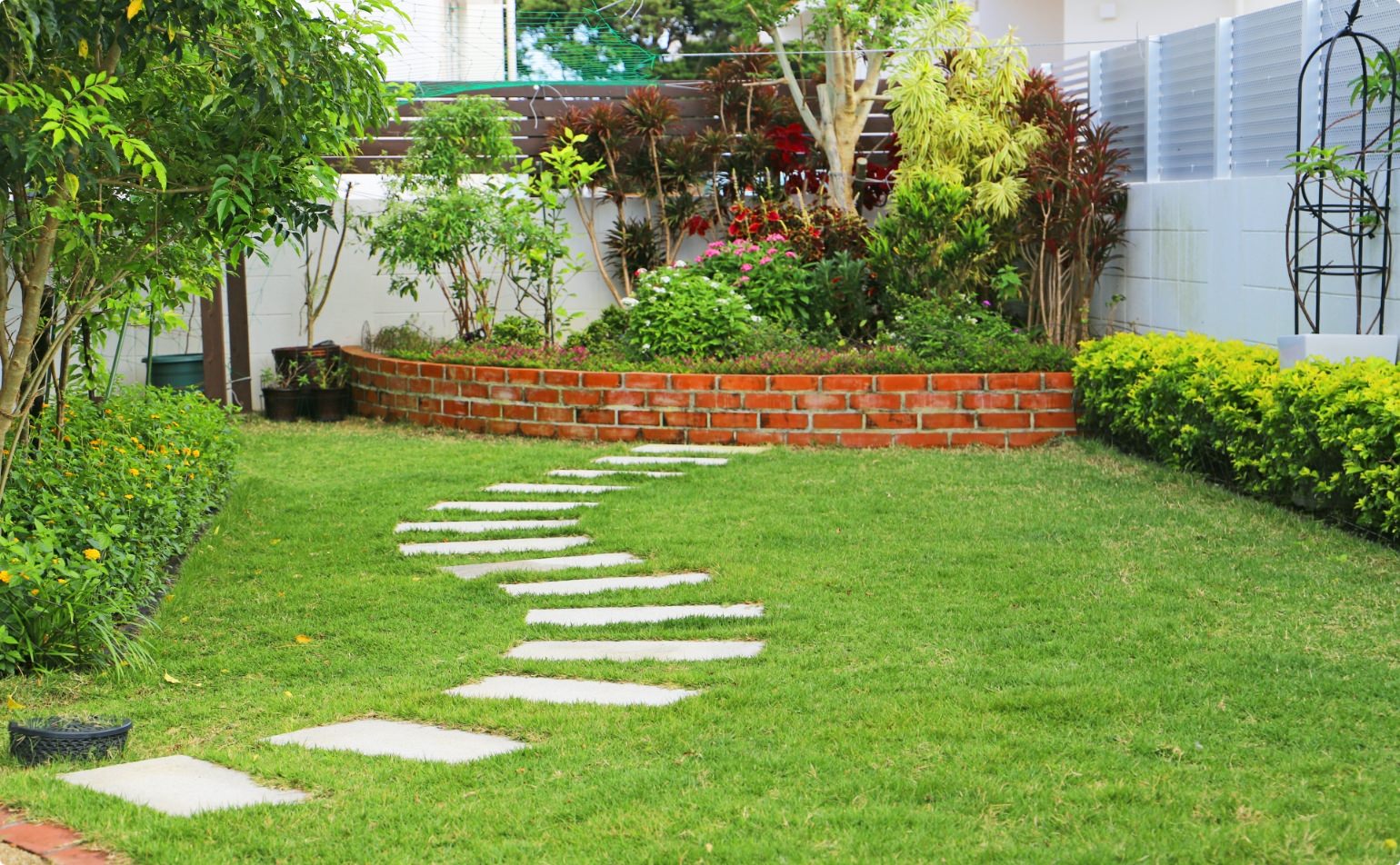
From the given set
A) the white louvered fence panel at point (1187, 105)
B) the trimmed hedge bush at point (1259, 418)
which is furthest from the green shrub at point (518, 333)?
the white louvered fence panel at point (1187, 105)

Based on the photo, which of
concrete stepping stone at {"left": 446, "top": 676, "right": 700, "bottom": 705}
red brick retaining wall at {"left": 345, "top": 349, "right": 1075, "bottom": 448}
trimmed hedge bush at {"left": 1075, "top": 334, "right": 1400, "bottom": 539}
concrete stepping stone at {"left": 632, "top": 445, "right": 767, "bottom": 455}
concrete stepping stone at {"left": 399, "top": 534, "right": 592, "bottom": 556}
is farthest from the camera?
red brick retaining wall at {"left": 345, "top": 349, "right": 1075, "bottom": 448}

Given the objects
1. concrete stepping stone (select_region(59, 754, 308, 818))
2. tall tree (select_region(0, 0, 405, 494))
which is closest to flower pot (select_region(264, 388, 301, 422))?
tall tree (select_region(0, 0, 405, 494))

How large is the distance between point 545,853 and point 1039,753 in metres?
1.28

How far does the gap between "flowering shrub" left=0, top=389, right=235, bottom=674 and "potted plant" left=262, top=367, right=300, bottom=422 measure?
152 inches

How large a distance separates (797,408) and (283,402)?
4.31 m

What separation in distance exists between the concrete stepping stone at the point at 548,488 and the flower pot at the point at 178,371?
4258 mm

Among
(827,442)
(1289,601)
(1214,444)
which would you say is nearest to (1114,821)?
(1289,601)

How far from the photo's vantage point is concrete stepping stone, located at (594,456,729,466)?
8.30m

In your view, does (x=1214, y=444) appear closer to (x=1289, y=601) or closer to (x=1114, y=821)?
(x=1289, y=601)

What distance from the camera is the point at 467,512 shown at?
7039 mm

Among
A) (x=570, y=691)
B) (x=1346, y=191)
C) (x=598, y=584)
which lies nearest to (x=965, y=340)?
(x=1346, y=191)

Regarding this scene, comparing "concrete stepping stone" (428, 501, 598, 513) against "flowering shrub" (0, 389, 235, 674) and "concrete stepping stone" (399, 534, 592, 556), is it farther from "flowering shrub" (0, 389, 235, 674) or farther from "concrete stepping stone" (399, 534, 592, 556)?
"flowering shrub" (0, 389, 235, 674)

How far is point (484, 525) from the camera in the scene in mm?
6781

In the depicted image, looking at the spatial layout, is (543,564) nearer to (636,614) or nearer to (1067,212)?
(636,614)
